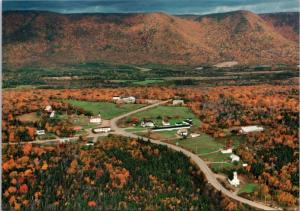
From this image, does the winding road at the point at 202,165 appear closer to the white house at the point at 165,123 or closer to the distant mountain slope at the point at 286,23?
the white house at the point at 165,123

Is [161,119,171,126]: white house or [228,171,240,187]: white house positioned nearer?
[228,171,240,187]: white house

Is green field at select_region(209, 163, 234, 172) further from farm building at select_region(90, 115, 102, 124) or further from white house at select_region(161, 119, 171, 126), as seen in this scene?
farm building at select_region(90, 115, 102, 124)

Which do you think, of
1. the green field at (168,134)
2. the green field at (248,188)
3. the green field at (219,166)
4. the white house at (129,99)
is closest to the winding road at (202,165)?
the green field at (219,166)

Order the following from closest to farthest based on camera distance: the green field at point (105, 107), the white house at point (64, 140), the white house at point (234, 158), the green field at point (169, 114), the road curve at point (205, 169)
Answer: the road curve at point (205, 169), the white house at point (234, 158), the white house at point (64, 140), the green field at point (169, 114), the green field at point (105, 107)

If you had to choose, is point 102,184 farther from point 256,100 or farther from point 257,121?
point 256,100

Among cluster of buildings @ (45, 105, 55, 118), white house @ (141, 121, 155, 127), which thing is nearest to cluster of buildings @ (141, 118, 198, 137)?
white house @ (141, 121, 155, 127)

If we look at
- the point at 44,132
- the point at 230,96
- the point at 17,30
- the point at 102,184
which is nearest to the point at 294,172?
the point at 102,184
